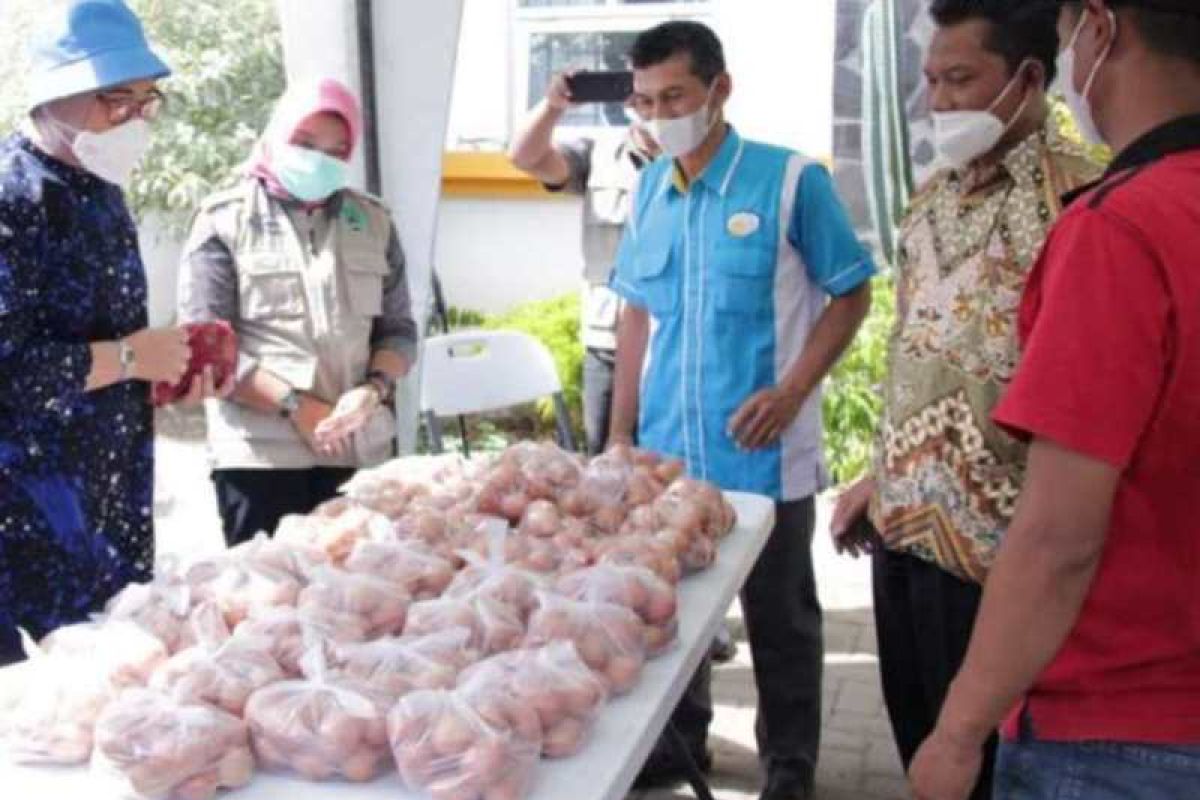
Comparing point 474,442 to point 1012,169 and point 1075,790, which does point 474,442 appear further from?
point 1075,790

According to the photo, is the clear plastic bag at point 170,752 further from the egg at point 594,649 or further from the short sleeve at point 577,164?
the short sleeve at point 577,164

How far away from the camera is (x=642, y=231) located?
9.77ft

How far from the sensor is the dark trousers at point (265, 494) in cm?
290

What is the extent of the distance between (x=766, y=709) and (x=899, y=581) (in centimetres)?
82

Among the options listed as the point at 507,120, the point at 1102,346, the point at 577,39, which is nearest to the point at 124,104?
the point at 1102,346

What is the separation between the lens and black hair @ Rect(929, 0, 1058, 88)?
2.06 m

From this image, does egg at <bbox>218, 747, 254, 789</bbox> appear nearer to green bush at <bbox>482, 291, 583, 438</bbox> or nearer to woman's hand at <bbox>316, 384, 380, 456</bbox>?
woman's hand at <bbox>316, 384, 380, 456</bbox>

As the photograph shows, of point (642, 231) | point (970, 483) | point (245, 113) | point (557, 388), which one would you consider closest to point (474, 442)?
point (557, 388)

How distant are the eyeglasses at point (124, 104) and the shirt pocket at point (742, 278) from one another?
1241 mm

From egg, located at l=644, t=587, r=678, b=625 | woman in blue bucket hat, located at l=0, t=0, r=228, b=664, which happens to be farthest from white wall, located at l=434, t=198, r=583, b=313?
egg, located at l=644, t=587, r=678, b=625

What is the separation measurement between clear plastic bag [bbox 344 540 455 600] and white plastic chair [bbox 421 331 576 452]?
1912 millimetres

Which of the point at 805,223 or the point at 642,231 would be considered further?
the point at 642,231

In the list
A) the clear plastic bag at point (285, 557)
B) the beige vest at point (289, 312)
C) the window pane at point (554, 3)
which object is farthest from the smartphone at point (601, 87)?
the window pane at point (554, 3)

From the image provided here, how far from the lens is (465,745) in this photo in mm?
1297
